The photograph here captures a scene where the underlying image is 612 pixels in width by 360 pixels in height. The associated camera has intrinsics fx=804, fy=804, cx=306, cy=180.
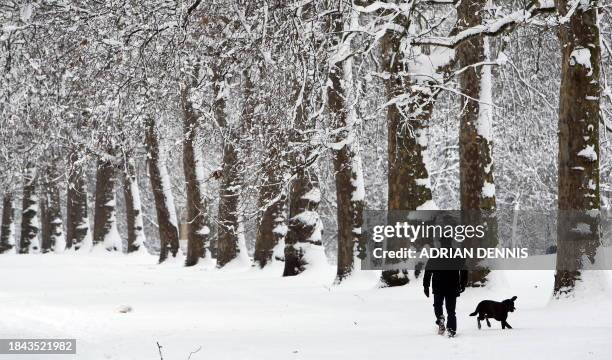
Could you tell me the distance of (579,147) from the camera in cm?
1182

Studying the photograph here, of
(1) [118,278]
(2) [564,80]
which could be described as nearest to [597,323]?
(2) [564,80]

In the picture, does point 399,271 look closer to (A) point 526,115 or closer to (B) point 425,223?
(B) point 425,223

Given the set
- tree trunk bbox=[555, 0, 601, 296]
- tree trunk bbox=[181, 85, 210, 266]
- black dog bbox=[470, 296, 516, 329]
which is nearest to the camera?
black dog bbox=[470, 296, 516, 329]

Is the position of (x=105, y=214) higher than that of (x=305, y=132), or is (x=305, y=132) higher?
(x=305, y=132)

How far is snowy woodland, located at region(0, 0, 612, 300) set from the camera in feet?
36.3

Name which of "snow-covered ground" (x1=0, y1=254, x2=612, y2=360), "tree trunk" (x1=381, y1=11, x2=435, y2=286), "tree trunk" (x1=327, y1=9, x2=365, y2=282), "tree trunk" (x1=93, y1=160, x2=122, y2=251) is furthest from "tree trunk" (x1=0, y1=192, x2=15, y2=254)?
"tree trunk" (x1=381, y1=11, x2=435, y2=286)

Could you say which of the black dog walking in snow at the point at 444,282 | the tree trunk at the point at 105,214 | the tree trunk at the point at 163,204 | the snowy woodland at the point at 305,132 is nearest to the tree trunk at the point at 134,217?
the tree trunk at the point at 105,214

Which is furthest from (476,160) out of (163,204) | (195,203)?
(163,204)

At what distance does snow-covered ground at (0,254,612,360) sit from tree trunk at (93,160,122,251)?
39.3 feet

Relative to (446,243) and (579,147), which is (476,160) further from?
(446,243)

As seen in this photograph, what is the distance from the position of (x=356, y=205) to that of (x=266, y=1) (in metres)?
9.17

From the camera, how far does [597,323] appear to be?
414 inches

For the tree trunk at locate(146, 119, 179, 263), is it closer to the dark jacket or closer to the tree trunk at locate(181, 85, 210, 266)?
the tree trunk at locate(181, 85, 210, 266)

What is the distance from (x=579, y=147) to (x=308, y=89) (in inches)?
170
